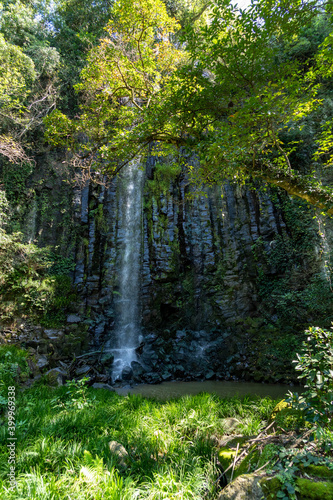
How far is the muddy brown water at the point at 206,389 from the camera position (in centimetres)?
679

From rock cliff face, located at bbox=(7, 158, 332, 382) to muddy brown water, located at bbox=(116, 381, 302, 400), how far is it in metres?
0.53

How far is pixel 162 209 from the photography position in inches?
480

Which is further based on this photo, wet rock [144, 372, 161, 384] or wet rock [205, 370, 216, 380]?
wet rock [205, 370, 216, 380]

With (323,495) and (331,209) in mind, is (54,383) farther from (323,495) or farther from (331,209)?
(331,209)

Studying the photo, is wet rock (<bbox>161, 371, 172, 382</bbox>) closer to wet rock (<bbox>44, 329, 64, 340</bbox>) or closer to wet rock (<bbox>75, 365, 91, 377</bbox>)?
wet rock (<bbox>75, 365, 91, 377</bbox>)

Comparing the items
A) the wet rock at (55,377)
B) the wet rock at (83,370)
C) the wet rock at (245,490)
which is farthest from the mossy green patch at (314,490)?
the wet rock at (83,370)

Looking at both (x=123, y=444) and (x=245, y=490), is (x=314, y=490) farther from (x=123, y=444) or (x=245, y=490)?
(x=123, y=444)

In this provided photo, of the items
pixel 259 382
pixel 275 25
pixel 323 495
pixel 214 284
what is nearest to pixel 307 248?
pixel 214 284

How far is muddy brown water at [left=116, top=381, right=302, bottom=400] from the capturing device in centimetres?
679

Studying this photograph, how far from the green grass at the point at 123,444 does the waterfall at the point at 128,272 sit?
544 cm

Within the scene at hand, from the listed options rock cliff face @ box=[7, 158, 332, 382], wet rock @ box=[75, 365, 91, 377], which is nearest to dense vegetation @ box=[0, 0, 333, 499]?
rock cliff face @ box=[7, 158, 332, 382]

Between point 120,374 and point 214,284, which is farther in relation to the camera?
point 214,284

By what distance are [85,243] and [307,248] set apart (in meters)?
9.42

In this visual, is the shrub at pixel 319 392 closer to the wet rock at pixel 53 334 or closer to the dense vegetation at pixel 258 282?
the dense vegetation at pixel 258 282
